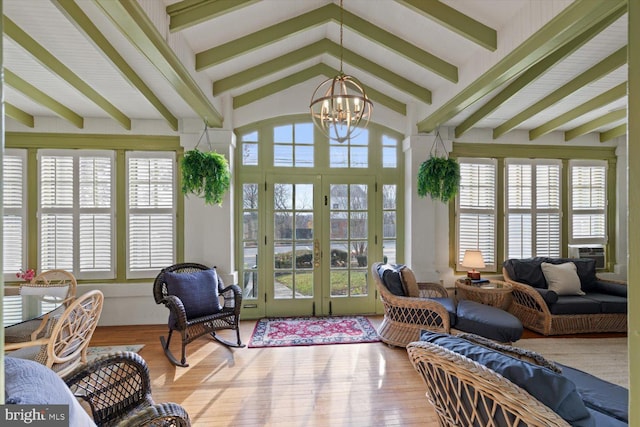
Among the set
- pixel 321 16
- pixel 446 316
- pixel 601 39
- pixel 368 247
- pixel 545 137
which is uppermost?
pixel 321 16

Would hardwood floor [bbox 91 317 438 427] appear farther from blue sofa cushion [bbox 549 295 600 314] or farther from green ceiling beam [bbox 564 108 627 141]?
green ceiling beam [bbox 564 108 627 141]

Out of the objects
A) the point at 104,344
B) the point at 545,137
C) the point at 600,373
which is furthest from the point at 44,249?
the point at 545,137

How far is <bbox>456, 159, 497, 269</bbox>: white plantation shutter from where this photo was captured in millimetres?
4387

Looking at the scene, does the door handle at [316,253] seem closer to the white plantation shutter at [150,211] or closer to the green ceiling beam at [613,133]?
the white plantation shutter at [150,211]

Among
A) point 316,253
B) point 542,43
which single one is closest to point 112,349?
point 316,253

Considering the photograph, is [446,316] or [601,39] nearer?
[601,39]

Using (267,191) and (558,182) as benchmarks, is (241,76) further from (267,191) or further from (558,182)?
(558,182)

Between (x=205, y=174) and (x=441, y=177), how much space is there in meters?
2.88

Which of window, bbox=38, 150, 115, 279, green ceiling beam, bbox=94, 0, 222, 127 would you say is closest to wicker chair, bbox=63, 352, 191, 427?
green ceiling beam, bbox=94, 0, 222, 127

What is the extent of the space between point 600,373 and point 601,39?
2.96 meters

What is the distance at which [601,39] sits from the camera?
2484 mm

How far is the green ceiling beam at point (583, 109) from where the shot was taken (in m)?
3.26

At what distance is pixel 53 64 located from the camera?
102 inches

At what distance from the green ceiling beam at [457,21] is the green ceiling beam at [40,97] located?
3695mm
